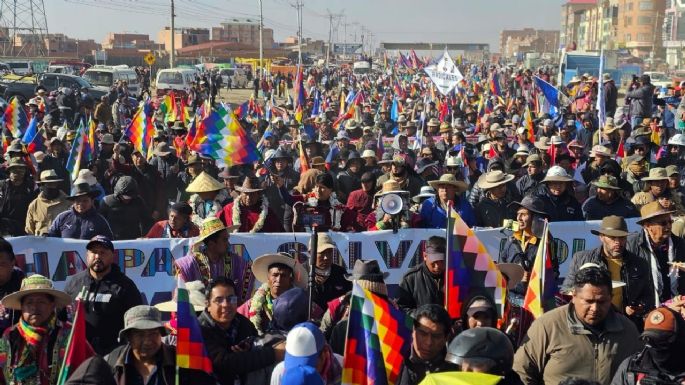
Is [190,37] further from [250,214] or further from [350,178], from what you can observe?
[250,214]

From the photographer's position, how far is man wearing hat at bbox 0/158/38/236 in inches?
375

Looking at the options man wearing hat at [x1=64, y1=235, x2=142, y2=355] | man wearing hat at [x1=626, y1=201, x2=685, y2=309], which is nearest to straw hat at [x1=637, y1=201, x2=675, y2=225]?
man wearing hat at [x1=626, y1=201, x2=685, y2=309]

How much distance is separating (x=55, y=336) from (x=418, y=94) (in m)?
28.6

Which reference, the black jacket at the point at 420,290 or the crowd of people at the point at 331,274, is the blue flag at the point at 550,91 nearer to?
the crowd of people at the point at 331,274

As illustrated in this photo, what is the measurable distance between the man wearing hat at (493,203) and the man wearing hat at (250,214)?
6.43 feet

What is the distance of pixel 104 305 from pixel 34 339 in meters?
0.90

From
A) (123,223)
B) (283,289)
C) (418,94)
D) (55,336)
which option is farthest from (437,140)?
(418,94)

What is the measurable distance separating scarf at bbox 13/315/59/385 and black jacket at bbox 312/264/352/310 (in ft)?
6.27

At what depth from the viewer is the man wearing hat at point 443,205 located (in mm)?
8602

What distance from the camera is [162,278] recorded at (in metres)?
8.03

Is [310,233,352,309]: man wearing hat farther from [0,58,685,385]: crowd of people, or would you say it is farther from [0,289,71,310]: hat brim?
[0,289,71,310]: hat brim

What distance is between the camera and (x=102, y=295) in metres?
6.09

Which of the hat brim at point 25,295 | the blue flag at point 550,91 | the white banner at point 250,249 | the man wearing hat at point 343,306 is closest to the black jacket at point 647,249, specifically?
the white banner at point 250,249

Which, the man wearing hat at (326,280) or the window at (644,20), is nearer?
the man wearing hat at (326,280)
